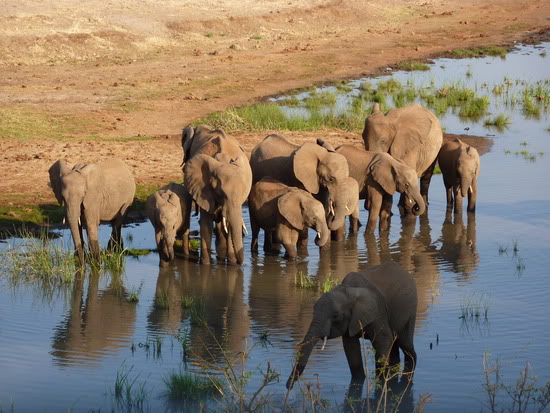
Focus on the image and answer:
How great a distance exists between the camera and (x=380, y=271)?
977 cm

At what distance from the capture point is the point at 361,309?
9.10 metres

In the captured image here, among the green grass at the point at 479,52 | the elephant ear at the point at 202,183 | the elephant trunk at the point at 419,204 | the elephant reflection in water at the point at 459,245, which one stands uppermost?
the elephant ear at the point at 202,183

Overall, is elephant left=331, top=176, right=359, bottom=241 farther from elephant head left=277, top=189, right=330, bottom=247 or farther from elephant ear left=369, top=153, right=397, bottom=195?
elephant head left=277, top=189, right=330, bottom=247

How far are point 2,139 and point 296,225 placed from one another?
8716 mm

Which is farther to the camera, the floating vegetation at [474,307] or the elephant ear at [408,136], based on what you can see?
the elephant ear at [408,136]

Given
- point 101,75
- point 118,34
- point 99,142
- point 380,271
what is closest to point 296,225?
point 380,271

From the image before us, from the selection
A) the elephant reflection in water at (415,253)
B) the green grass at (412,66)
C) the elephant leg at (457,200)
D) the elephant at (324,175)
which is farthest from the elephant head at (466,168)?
the green grass at (412,66)

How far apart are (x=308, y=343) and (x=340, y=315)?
1.63ft

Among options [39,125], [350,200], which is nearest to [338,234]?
[350,200]

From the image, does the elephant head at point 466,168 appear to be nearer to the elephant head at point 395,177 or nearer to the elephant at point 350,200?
the elephant head at point 395,177

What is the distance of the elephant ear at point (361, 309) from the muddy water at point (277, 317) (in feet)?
2.64

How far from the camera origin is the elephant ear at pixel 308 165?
1482 centimetres

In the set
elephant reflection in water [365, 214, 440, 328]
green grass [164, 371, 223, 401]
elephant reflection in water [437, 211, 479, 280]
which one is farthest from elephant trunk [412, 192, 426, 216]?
green grass [164, 371, 223, 401]

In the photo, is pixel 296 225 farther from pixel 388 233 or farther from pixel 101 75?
pixel 101 75
